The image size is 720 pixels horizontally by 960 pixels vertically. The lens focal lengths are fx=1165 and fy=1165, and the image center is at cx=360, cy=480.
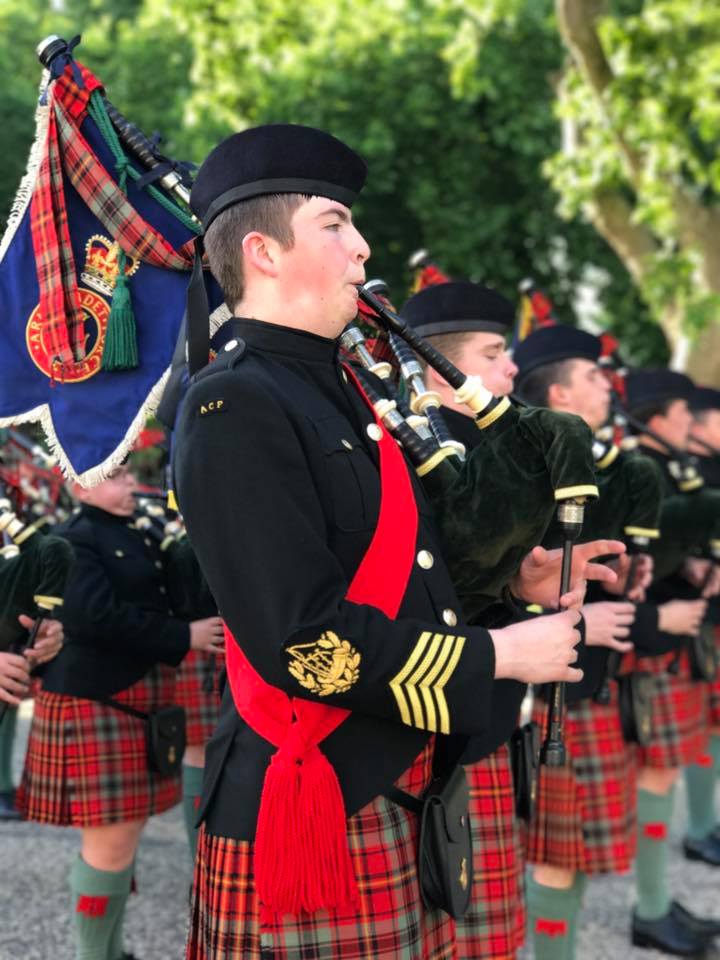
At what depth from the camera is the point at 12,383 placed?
8.21ft

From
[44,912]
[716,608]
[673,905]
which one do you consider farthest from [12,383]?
[716,608]

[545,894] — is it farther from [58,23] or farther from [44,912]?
[58,23]

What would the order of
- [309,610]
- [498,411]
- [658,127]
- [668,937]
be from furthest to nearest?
[658,127] < [668,937] < [498,411] < [309,610]

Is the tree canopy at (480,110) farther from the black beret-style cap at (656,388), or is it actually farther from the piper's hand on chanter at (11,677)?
A: the piper's hand on chanter at (11,677)

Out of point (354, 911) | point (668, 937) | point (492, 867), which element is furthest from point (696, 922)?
point (354, 911)

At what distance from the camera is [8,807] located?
575 cm

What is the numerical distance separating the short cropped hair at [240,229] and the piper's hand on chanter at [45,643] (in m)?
1.77

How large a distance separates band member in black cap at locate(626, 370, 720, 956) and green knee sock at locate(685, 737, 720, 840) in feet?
1.72

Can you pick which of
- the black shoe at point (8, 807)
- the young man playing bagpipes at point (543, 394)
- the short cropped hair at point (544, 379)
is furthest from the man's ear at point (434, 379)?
the black shoe at point (8, 807)

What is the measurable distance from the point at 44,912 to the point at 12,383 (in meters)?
2.73

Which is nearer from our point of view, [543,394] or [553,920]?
[553,920]

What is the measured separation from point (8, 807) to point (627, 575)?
11.6 ft

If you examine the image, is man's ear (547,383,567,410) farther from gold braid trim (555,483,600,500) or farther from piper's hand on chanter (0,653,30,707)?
gold braid trim (555,483,600,500)

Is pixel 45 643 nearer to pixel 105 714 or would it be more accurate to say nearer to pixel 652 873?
pixel 105 714
